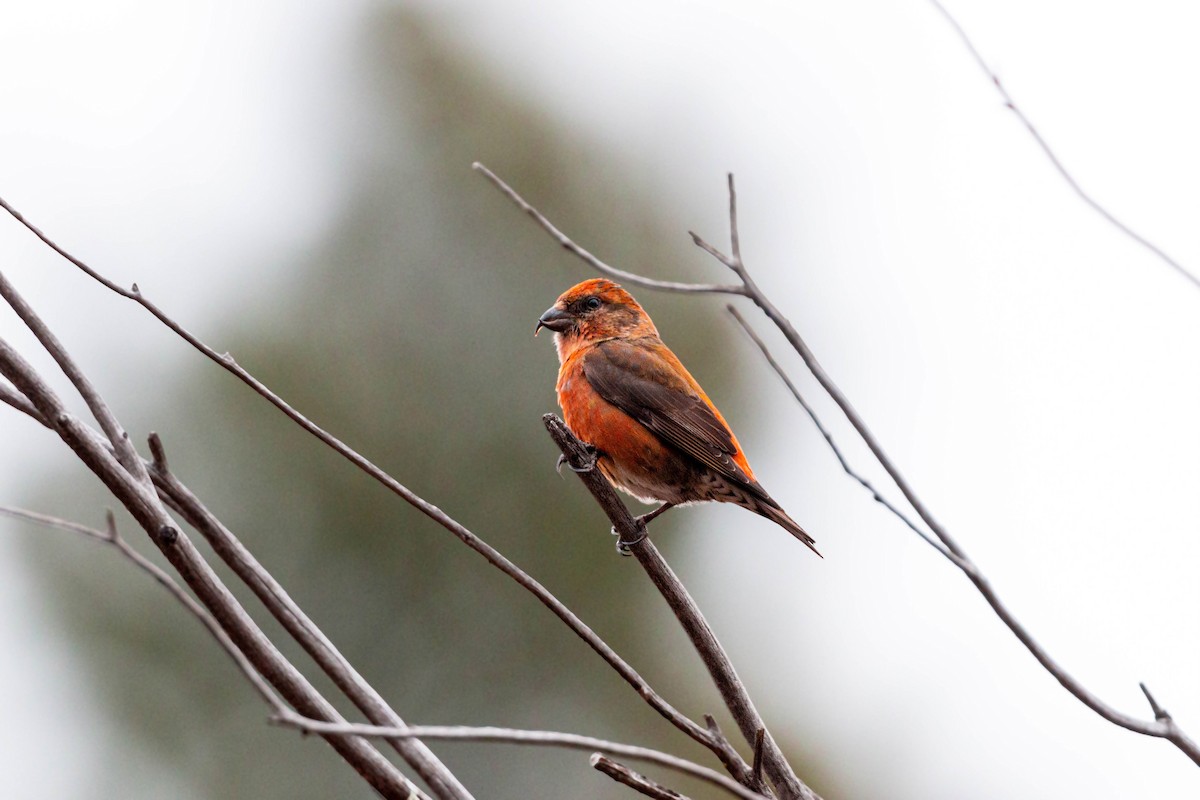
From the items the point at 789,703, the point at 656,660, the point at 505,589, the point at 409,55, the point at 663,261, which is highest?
the point at 409,55

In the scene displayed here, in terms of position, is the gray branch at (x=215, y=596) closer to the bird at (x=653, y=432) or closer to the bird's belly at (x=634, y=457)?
the bird at (x=653, y=432)

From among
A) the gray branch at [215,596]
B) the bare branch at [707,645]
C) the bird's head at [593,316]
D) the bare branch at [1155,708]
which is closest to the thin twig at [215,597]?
the gray branch at [215,596]

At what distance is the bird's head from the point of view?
7.11 meters

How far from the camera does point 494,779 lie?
14711 mm

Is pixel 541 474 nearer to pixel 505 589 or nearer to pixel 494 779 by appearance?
pixel 505 589

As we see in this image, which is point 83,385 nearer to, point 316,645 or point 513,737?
point 316,645

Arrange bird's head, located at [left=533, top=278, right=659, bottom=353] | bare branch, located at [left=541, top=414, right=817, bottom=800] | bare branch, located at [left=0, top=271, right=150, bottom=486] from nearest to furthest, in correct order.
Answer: bare branch, located at [left=0, top=271, right=150, bottom=486] → bare branch, located at [left=541, top=414, right=817, bottom=800] → bird's head, located at [left=533, top=278, right=659, bottom=353]

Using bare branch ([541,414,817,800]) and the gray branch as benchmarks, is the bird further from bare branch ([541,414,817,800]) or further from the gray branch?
the gray branch

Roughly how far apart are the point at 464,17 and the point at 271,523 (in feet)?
28.2

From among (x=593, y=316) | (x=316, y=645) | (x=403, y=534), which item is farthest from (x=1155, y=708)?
(x=403, y=534)

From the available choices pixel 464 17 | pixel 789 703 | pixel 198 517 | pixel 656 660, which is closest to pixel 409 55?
pixel 464 17

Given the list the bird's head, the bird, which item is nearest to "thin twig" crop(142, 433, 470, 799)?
the bird

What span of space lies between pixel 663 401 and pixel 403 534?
390 inches

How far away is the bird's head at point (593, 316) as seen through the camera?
7114 millimetres
